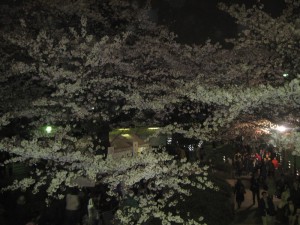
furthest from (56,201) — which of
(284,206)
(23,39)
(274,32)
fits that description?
(274,32)

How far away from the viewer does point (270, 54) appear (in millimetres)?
11594

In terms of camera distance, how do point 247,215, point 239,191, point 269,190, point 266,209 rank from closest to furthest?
point 266,209 → point 247,215 → point 239,191 → point 269,190

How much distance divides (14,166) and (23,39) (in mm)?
8180

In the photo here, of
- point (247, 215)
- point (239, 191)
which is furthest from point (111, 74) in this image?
point (247, 215)

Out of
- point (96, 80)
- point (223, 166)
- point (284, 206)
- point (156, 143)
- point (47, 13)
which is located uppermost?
point (47, 13)

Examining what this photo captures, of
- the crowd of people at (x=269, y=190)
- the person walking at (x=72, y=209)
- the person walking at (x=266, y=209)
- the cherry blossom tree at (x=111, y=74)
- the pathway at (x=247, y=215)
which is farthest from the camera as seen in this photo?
the pathway at (x=247, y=215)

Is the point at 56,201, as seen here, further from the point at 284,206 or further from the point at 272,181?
the point at 272,181

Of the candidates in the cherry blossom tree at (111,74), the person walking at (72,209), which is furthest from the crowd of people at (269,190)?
the person walking at (72,209)

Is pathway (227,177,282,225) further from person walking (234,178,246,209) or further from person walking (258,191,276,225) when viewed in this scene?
person walking (258,191,276,225)

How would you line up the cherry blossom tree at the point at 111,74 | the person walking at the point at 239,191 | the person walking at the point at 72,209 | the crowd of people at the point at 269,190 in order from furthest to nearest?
Answer: the person walking at the point at 239,191
the crowd of people at the point at 269,190
the person walking at the point at 72,209
the cherry blossom tree at the point at 111,74

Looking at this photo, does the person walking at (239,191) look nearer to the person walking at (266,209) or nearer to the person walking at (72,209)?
the person walking at (266,209)

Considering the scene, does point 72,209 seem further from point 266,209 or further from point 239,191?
point 239,191

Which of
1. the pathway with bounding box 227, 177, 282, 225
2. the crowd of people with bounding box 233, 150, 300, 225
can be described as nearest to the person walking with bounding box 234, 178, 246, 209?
the crowd of people with bounding box 233, 150, 300, 225

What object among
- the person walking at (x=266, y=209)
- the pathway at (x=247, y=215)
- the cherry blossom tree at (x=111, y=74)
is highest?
the cherry blossom tree at (x=111, y=74)
